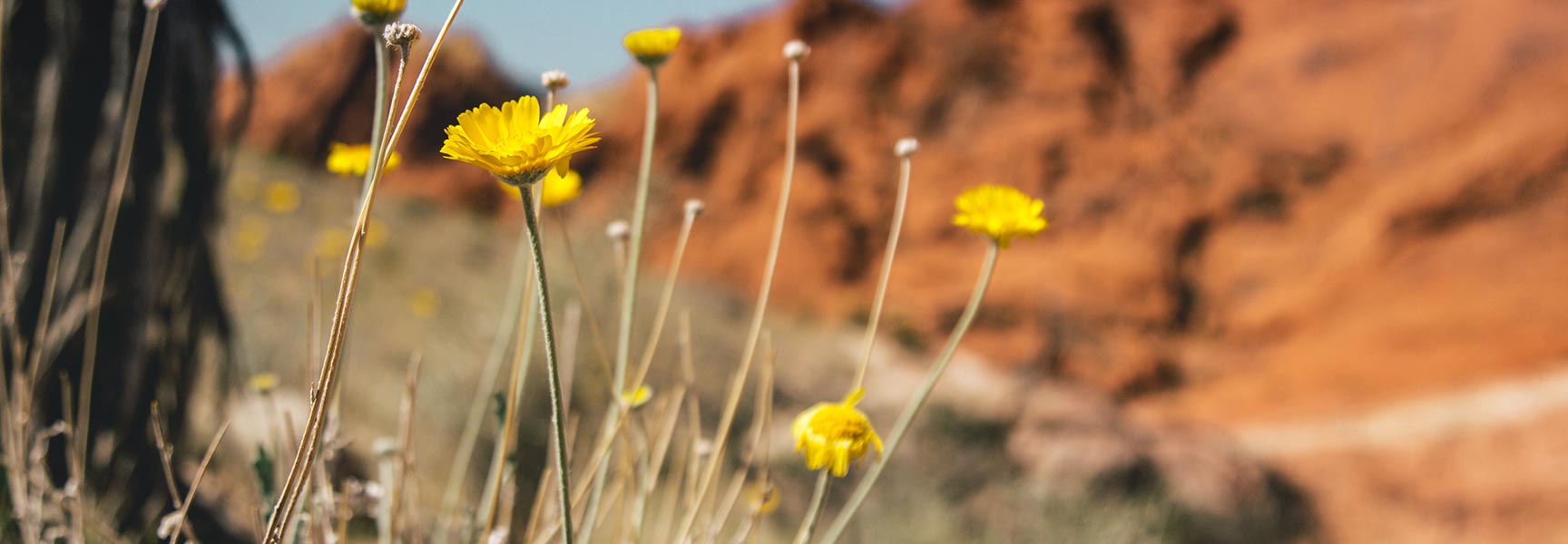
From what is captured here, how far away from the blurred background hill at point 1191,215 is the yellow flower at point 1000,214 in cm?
438

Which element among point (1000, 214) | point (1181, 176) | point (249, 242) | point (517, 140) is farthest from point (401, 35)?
point (1181, 176)

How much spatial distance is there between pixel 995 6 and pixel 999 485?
9140 mm

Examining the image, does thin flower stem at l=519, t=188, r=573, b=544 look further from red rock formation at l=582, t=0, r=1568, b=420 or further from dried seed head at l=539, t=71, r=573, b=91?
red rock formation at l=582, t=0, r=1568, b=420

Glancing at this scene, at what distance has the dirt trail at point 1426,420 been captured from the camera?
705 cm

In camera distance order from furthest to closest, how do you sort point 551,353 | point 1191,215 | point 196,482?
point 1191,215 < point 196,482 < point 551,353

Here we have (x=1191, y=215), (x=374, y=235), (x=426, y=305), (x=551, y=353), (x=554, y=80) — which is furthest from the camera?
(x=1191, y=215)

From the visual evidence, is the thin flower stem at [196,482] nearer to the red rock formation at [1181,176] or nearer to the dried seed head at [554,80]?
the dried seed head at [554,80]

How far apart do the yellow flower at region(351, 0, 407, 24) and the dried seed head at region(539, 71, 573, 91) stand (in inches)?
7.1

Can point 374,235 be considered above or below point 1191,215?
below

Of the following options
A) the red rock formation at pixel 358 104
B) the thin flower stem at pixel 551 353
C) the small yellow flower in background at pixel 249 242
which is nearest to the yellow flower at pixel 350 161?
the thin flower stem at pixel 551 353

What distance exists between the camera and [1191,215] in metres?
11.2

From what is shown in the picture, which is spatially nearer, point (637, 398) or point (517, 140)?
point (517, 140)

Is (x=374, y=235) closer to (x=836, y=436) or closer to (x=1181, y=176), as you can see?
(x=836, y=436)

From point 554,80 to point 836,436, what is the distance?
0.44 metres
